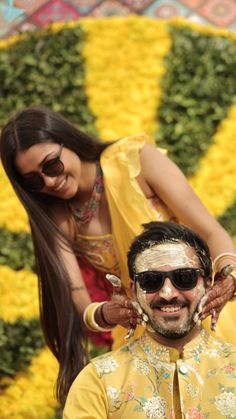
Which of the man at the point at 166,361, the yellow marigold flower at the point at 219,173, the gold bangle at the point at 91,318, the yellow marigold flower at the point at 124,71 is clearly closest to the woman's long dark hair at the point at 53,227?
the gold bangle at the point at 91,318

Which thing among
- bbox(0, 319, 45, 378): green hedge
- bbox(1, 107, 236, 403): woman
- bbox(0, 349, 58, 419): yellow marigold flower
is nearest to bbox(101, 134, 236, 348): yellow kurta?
bbox(1, 107, 236, 403): woman

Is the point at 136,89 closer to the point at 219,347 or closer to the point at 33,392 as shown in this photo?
the point at 33,392

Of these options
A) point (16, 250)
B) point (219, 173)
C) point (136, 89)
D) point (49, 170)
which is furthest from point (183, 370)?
point (136, 89)

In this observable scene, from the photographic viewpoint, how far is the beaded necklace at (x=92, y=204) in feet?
11.8

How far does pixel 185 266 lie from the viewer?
9.36 feet

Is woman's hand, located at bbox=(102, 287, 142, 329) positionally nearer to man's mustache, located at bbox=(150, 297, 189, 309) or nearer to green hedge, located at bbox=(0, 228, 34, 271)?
man's mustache, located at bbox=(150, 297, 189, 309)

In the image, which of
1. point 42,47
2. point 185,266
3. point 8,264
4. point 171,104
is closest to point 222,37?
point 171,104

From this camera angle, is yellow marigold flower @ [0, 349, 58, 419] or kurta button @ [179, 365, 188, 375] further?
yellow marigold flower @ [0, 349, 58, 419]

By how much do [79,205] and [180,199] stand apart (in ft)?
1.38

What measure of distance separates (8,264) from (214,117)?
140cm

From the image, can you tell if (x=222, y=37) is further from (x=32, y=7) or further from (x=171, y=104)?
(x=32, y=7)

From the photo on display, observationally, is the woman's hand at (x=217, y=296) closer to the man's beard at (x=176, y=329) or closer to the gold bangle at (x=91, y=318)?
the man's beard at (x=176, y=329)

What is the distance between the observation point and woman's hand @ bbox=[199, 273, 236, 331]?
292cm

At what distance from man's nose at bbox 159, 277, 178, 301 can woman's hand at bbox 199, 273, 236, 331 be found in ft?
0.42
